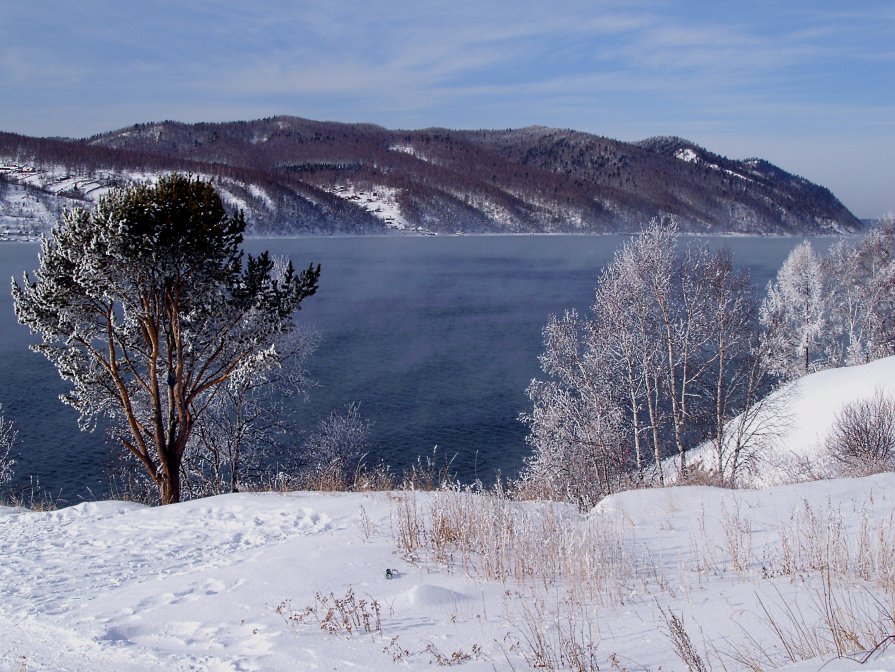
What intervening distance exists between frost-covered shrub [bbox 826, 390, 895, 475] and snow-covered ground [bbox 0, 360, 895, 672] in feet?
23.7

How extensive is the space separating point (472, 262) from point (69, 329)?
272 ft

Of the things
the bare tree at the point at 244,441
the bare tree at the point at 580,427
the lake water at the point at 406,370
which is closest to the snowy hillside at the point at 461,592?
the bare tree at the point at 580,427

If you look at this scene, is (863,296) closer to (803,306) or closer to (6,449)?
(803,306)

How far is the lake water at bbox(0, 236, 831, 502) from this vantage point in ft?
87.3

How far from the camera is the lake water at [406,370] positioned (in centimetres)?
2661

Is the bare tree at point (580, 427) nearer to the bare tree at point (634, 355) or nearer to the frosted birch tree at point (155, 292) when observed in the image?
the bare tree at point (634, 355)

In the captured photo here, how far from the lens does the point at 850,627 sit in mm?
3930

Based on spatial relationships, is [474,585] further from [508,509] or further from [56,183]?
[56,183]

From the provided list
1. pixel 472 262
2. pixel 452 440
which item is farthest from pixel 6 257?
pixel 452 440

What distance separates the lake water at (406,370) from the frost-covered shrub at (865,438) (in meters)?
10.4

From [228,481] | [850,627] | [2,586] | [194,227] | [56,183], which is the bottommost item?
[228,481]

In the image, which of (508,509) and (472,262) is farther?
(472,262)

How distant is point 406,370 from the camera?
37281 mm

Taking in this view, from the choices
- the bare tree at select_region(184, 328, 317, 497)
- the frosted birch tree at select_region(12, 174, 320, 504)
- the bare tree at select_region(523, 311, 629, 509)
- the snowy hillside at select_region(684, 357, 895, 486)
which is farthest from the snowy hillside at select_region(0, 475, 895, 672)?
the bare tree at select_region(184, 328, 317, 497)
